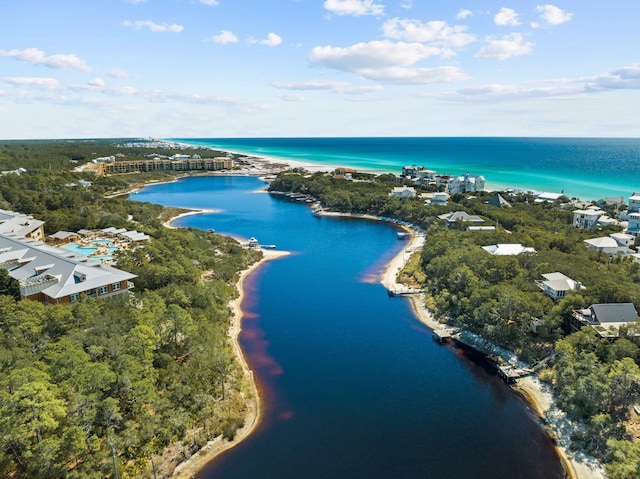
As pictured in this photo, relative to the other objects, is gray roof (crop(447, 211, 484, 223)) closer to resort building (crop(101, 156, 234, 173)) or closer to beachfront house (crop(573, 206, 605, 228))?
beachfront house (crop(573, 206, 605, 228))

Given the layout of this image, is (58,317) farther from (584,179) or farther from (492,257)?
(584,179)

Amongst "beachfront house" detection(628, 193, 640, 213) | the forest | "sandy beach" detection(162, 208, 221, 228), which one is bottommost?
"sandy beach" detection(162, 208, 221, 228)

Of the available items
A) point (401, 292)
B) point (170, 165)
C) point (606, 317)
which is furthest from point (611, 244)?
point (170, 165)

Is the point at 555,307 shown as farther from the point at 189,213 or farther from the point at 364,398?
the point at 189,213

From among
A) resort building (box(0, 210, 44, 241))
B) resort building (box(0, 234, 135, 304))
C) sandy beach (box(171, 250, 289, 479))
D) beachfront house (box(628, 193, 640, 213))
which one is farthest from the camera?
beachfront house (box(628, 193, 640, 213))

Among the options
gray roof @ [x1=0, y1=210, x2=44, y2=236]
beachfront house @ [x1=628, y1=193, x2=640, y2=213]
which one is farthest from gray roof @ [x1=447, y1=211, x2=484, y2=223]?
gray roof @ [x1=0, y1=210, x2=44, y2=236]

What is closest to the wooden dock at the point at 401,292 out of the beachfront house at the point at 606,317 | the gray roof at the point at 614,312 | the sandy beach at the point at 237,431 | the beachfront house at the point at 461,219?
the sandy beach at the point at 237,431

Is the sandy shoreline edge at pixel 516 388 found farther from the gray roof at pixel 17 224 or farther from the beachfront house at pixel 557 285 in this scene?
the gray roof at pixel 17 224
